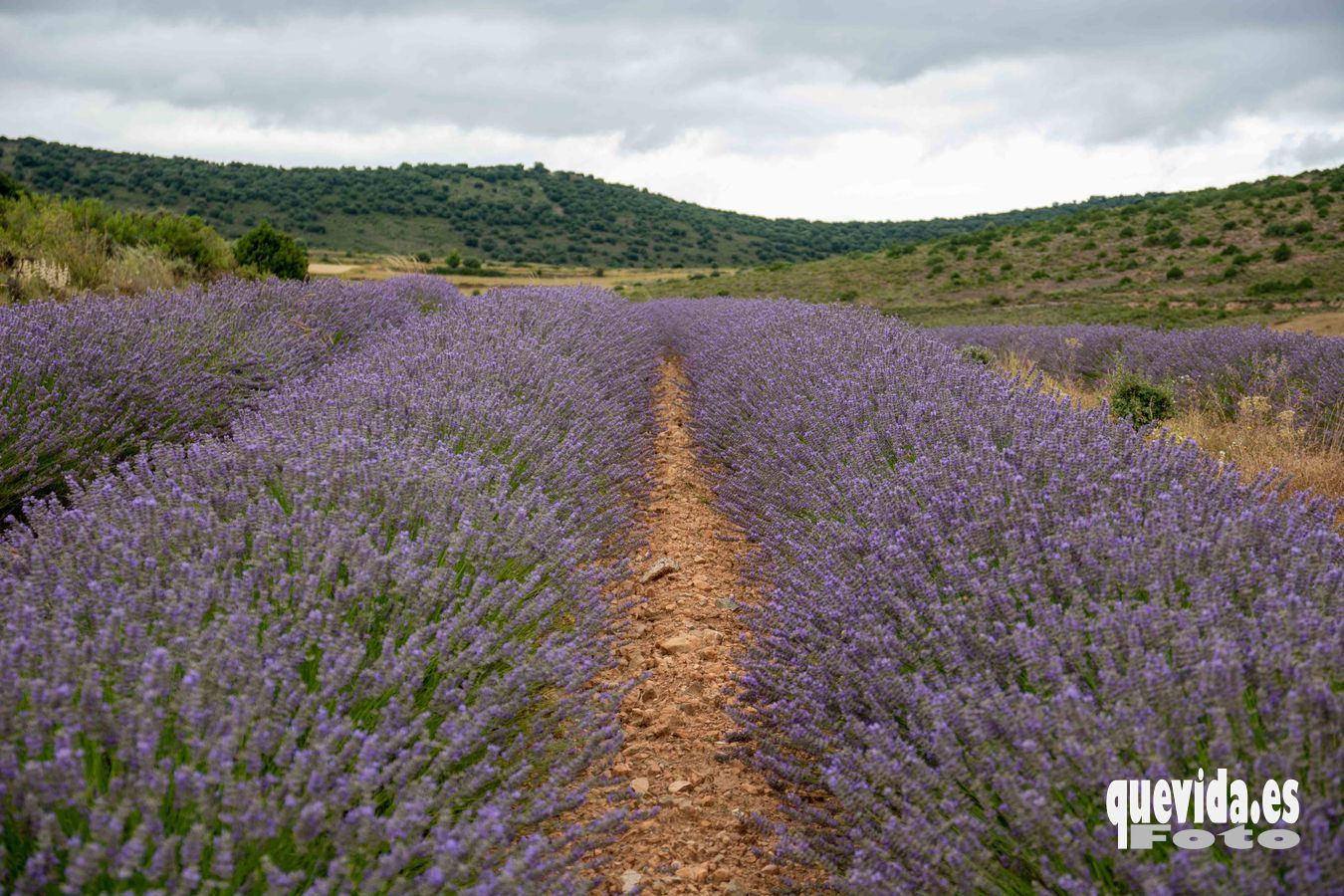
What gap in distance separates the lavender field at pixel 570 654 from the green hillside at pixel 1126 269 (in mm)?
12352

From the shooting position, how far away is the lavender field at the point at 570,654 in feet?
4.03

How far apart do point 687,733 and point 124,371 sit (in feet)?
10.5

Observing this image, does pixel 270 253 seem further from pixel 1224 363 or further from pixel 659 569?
pixel 1224 363

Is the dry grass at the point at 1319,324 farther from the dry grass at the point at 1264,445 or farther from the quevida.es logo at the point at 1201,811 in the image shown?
the quevida.es logo at the point at 1201,811

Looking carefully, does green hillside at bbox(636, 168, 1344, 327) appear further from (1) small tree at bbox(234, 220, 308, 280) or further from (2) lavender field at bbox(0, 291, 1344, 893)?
(2) lavender field at bbox(0, 291, 1344, 893)

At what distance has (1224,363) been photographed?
729 cm

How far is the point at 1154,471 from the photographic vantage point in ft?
8.02

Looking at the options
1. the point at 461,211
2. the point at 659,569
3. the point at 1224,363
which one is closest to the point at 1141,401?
the point at 1224,363

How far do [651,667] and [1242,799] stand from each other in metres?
2.09

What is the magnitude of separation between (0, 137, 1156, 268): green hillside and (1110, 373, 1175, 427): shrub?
32.4m

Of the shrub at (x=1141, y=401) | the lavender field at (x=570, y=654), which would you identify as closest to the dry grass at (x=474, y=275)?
the shrub at (x=1141, y=401)

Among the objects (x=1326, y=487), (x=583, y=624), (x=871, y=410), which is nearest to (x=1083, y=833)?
(x=583, y=624)

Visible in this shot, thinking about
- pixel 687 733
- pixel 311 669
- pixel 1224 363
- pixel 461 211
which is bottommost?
pixel 687 733

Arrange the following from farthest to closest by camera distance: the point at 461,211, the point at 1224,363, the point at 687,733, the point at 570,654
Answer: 1. the point at 461,211
2. the point at 1224,363
3. the point at 687,733
4. the point at 570,654
